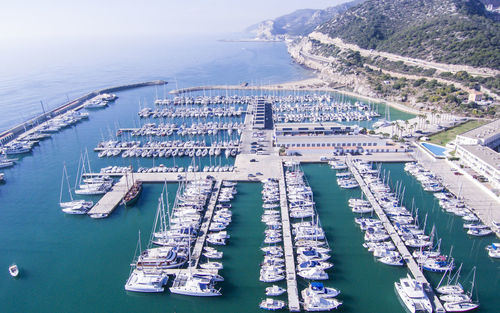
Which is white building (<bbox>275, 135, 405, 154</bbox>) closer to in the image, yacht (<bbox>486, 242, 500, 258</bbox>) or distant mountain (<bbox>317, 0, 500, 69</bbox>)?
yacht (<bbox>486, 242, 500, 258</bbox>)

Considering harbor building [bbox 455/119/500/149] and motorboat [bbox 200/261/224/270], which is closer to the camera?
motorboat [bbox 200/261/224/270]

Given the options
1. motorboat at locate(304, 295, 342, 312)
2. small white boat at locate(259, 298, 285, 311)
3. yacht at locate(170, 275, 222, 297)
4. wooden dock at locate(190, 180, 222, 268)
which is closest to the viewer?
motorboat at locate(304, 295, 342, 312)

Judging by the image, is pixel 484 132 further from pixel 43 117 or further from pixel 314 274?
pixel 43 117

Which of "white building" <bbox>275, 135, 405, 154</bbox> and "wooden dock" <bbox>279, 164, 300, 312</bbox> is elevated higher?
"white building" <bbox>275, 135, 405, 154</bbox>

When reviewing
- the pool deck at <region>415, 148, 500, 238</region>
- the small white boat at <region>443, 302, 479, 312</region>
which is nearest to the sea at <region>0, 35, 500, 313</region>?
the small white boat at <region>443, 302, 479, 312</region>

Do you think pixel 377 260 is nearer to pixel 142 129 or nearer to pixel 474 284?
pixel 474 284

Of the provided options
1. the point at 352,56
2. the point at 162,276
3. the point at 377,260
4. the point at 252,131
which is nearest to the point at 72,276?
the point at 162,276

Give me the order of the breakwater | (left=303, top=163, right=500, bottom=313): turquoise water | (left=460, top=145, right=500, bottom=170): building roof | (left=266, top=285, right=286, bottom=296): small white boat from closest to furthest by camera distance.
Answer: (left=266, top=285, right=286, bottom=296): small white boat
(left=303, top=163, right=500, bottom=313): turquoise water
(left=460, top=145, right=500, bottom=170): building roof
the breakwater
